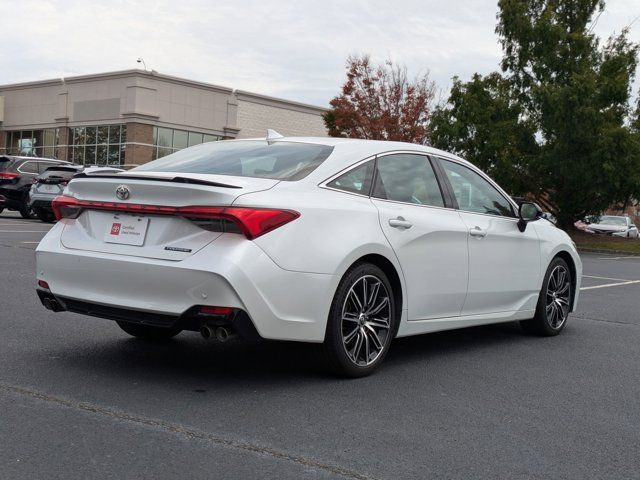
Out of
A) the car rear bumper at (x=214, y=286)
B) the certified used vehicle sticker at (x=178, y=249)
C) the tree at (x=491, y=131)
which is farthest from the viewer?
the tree at (x=491, y=131)

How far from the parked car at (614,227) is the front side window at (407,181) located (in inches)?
1419

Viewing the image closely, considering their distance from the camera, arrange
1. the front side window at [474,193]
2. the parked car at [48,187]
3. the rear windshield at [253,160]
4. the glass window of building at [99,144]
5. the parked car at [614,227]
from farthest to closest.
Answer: the glass window of building at [99,144], the parked car at [614,227], the parked car at [48,187], the front side window at [474,193], the rear windshield at [253,160]

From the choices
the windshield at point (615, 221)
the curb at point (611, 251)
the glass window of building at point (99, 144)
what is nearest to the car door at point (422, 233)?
the curb at point (611, 251)

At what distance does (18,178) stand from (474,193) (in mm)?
19384

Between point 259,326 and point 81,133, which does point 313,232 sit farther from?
point 81,133

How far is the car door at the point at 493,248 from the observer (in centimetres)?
634

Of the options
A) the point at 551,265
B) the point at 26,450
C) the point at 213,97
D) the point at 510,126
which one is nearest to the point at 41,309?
the point at 26,450

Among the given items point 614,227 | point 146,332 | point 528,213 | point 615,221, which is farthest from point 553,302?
point 615,221

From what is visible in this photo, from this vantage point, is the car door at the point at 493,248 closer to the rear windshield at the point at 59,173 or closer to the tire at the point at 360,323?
the tire at the point at 360,323

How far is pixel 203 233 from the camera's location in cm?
462

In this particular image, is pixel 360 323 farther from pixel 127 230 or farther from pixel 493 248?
pixel 493 248

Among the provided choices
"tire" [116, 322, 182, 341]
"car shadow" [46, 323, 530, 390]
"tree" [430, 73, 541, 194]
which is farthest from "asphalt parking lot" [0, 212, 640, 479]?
"tree" [430, 73, 541, 194]

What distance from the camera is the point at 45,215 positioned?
73.5 ft

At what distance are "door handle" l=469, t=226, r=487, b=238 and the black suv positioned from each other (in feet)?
62.2
